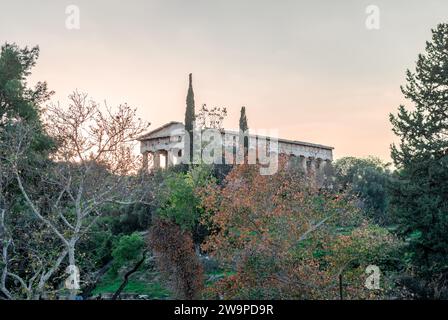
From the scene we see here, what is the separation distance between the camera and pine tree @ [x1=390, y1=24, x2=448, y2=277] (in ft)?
68.3

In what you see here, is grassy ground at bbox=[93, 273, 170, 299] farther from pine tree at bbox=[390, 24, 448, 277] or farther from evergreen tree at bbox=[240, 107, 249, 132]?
evergreen tree at bbox=[240, 107, 249, 132]

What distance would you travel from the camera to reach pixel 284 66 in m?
22.4

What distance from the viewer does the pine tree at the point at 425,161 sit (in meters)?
20.8

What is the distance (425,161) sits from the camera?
22.9 metres

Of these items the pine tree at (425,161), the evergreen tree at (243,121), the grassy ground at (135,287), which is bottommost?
the grassy ground at (135,287)

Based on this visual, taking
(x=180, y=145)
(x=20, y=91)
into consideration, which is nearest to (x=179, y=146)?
(x=180, y=145)

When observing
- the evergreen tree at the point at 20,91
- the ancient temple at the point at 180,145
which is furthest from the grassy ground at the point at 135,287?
the ancient temple at the point at 180,145

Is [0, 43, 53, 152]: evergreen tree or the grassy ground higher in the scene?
[0, 43, 53, 152]: evergreen tree

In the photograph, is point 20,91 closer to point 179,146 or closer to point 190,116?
point 190,116

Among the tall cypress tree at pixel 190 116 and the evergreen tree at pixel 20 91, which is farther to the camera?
the tall cypress tree at pixel 190 116

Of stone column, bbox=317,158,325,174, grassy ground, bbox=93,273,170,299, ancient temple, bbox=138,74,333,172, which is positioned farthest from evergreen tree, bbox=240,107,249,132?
grassy ground, bbox=93,273,170,299

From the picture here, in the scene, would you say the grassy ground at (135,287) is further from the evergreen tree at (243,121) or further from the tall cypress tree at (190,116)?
the evergreen tree at (243,121)

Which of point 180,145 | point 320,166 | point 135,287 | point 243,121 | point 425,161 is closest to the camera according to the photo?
point 425,161
